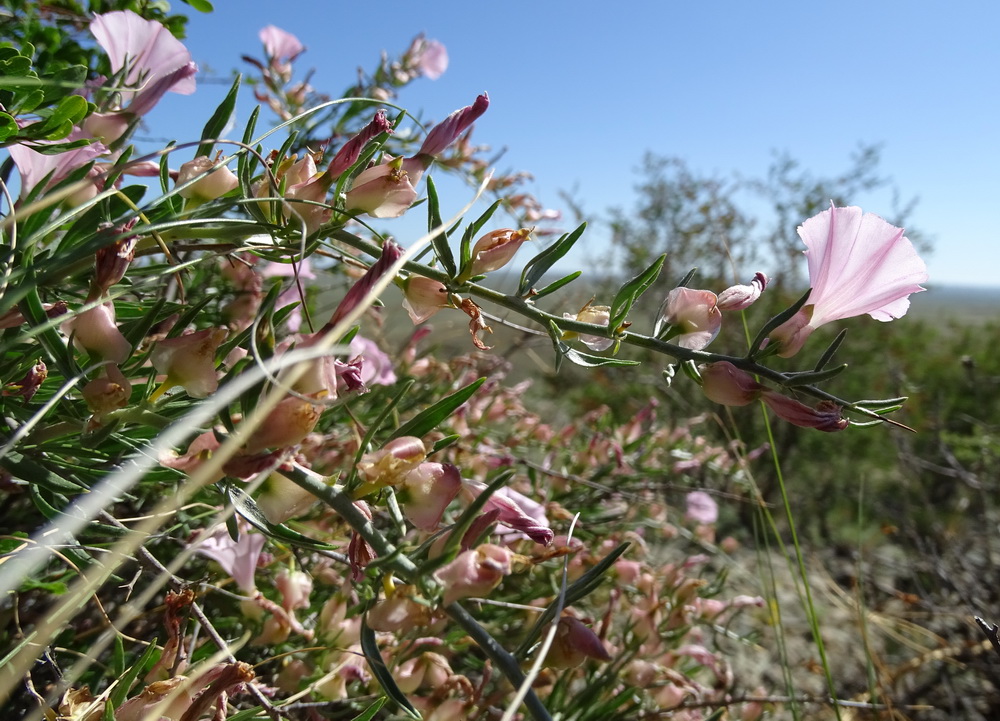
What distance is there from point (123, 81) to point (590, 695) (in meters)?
0.84

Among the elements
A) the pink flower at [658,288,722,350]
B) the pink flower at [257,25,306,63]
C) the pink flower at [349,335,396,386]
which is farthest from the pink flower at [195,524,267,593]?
the pink flower at [257,25,306,63]

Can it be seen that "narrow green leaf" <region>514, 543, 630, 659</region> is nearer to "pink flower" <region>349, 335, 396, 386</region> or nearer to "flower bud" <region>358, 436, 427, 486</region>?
"flower bud" <region>358, 436, 427, 486</region>

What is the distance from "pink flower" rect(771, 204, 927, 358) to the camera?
52 cm

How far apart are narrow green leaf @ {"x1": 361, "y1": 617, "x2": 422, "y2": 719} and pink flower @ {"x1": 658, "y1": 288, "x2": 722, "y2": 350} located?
1.06 feet

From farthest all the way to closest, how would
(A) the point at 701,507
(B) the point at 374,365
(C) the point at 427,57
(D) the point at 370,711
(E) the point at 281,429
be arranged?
1. (A) the point at 701,507
2. (C) the point at 427,57
3. (B) the point at 374,365
4. (D) the point at 370,711
5. (E) the point at 281,429

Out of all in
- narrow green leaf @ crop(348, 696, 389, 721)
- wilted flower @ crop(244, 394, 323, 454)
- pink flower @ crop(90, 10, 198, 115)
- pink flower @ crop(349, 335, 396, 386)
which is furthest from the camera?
pink flower @ crop(349, 335, 396, 386)

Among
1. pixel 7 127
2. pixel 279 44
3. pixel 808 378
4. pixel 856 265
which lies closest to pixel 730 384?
pixel 808 378

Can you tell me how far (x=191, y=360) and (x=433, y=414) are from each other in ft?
0.57

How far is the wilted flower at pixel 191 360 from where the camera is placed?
433mm

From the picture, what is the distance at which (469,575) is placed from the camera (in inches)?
17.1

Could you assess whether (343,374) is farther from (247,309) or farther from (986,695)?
(986,695)

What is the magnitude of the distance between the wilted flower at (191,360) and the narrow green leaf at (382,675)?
0.21 m

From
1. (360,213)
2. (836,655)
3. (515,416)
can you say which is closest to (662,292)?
(836,655)

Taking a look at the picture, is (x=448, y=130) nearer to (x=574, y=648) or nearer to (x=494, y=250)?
(x=494, y=250)
